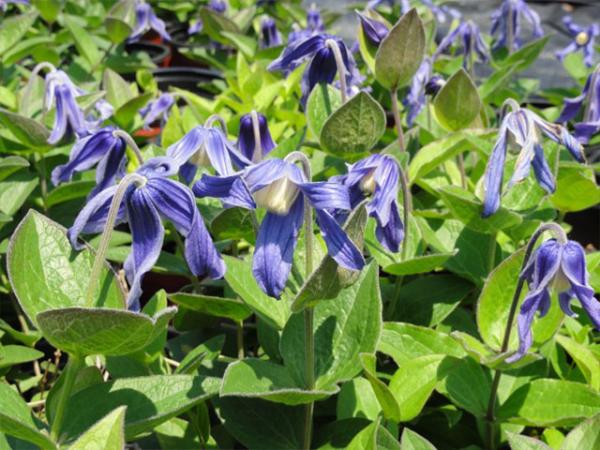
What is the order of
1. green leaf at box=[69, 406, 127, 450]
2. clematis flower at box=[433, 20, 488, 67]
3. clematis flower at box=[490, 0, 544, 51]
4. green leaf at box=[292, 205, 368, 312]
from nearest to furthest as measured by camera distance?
green leaf at box=[69, 406, 127, 450], green leaf at box=[292, 205, 368, 312], clematis flower at box=[433, 20, 488, 67], clematis flower at box=[490, 0, 544, 51]

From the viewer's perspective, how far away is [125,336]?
93cm

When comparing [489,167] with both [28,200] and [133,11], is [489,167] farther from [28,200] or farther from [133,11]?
[133,11]

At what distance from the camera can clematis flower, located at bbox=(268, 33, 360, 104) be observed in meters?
1.54

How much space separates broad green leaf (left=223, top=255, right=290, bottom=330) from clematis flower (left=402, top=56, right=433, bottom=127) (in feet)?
2.84

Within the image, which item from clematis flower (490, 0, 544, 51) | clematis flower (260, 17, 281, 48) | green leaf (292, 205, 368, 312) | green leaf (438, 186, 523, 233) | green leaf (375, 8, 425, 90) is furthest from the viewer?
clematis flower (260, 17, 281, 48)

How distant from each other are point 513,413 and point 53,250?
2.45 feet

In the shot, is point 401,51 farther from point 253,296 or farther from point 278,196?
point 278,196

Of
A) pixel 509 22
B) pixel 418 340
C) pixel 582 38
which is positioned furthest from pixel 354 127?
pixel 582 38

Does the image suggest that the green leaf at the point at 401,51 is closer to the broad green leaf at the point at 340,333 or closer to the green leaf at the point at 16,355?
the broad green leaf at the point at 340,333

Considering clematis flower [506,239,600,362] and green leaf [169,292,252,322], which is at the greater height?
clematis flower [506,239,600,362]

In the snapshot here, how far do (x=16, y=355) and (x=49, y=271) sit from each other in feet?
1.09

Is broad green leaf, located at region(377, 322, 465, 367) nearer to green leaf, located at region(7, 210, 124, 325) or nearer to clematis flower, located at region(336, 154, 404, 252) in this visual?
clematis flower, located at region(336, 154, 404, 252)

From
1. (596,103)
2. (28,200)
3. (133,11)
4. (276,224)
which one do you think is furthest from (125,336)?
(133,11)

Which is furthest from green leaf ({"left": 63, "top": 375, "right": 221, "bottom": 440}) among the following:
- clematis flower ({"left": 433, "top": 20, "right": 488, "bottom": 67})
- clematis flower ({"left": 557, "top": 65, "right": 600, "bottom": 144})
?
clematis flower ({"left": 433, "top": 20, "right": 488, "bottom": 67})
